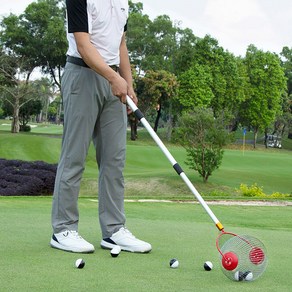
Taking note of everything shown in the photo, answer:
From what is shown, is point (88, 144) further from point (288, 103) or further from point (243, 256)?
point (288, 103)

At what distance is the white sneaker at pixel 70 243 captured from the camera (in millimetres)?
5031

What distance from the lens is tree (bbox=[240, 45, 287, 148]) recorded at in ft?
277

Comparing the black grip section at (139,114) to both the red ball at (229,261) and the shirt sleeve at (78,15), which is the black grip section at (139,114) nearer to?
the shirt sleeve at (78,15)

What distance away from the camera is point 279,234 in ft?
23.5

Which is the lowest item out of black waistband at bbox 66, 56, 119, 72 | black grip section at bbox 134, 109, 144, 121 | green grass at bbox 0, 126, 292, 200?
green grass at bbox 0, 126, 292, 200

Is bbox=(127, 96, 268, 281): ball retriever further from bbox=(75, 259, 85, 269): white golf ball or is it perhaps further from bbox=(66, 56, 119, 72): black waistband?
bbox=(66, 56, 119, 72): black waistband

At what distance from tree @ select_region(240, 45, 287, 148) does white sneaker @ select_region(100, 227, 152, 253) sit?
79866mm

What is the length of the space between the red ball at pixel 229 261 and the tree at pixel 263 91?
3185 inches

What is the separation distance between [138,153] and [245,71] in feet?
146

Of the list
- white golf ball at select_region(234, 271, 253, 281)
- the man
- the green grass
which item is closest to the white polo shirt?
the man

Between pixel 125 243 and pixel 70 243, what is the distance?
0.49 m

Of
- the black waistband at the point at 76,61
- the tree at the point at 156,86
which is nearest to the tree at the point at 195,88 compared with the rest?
the tree at the point at 156,86

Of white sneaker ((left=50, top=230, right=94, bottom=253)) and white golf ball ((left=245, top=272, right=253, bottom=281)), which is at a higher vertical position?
white golf ball ((left=245, top=272, right=253, bottom=281))

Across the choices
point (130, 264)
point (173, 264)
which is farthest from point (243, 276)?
point (130, 264)
